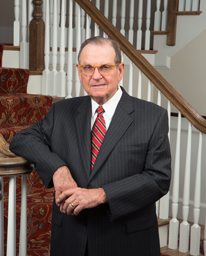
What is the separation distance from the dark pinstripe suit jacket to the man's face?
0.10m

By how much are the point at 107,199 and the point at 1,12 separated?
4.57 m

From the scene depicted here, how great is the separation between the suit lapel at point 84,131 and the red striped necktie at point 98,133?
0.09ft

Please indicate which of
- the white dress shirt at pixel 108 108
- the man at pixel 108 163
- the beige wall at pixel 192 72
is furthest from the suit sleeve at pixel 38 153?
the beige wall at pixel 192 72

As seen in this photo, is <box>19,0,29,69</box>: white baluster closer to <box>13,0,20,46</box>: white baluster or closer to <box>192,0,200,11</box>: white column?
<box>13,0,20,46</box>: white baluster

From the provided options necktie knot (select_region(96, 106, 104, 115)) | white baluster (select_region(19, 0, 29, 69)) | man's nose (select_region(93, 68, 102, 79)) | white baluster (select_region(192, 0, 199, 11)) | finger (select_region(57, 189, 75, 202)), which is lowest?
finger (select_region(57, 189, 75, 202))

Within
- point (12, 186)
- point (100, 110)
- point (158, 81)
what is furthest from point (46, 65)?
point (12, 186)

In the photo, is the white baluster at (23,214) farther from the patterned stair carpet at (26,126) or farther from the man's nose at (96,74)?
the patterned stair carpet at (26,126)

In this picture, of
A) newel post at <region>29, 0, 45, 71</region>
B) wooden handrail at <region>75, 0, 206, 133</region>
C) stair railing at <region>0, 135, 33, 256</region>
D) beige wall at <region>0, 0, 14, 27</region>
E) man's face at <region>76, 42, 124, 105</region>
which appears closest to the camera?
stair railing at <region>0, 135, 33, 256</region>

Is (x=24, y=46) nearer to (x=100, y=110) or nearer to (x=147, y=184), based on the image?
(x=100, y=110)

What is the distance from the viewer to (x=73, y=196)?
1135 millimetres

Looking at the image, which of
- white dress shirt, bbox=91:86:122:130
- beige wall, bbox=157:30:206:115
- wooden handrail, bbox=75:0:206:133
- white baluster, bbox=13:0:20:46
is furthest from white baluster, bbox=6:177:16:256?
beige wall, bbox=157:30:206:115

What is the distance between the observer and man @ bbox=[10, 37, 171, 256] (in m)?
1.20

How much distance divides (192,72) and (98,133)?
2.72m

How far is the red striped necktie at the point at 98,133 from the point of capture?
4.24 ft
